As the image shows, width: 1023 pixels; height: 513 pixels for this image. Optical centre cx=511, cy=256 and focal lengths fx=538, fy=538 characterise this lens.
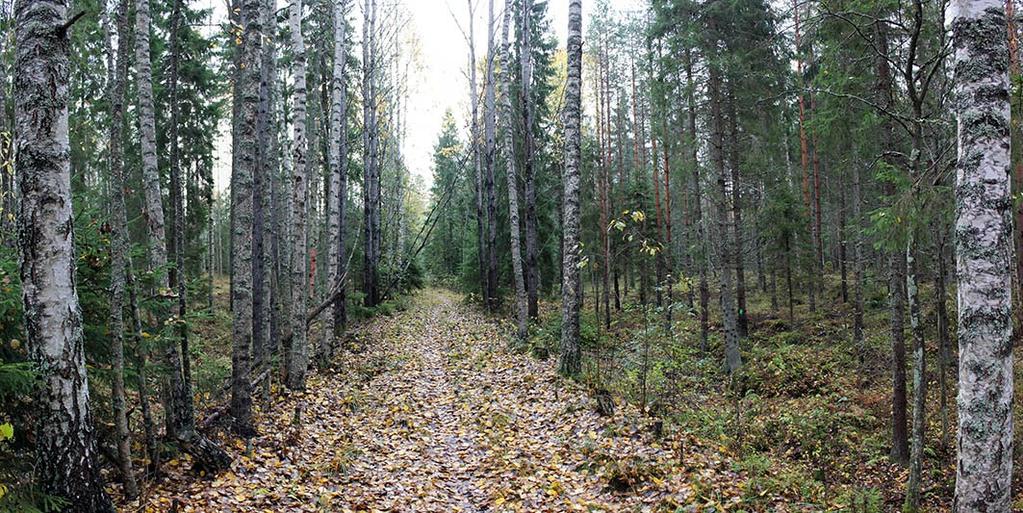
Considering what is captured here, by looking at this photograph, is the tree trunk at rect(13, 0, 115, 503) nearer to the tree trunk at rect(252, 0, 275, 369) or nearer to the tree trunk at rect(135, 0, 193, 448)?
the tree trunk at rect(135, 0, 193, 448)

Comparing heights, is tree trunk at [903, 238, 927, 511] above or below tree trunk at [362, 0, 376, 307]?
below

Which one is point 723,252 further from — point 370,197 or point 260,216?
point 370,197

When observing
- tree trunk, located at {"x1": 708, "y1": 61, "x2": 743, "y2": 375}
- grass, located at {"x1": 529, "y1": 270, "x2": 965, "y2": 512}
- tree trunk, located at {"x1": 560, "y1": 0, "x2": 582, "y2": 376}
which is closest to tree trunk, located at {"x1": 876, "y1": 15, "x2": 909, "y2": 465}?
grass, located at {"x1": 529, "y1": 270, "x2": 965, "y2": 512}

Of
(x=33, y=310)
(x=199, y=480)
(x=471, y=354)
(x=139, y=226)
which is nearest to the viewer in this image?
(x=33, y=310)

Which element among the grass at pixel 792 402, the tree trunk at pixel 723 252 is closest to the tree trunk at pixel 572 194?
the grass at pixel 792 402

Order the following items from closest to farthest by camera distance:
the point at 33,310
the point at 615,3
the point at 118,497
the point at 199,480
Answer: the point at 33,310 → the point at 118,497 → the point at 199,480 → the point at 615,3

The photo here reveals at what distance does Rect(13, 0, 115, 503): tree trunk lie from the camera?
355 centimetres

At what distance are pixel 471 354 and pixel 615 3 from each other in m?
21.4

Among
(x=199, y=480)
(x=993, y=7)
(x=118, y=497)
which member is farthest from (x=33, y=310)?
(x=993, y=7)

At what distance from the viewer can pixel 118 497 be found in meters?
4.77

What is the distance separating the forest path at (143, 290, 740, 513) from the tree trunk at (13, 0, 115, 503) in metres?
1.44

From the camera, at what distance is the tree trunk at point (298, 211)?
9891 mm

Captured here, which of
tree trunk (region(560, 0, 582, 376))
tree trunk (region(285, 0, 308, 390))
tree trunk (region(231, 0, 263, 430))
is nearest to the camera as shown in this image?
tree trunk (region(231, 0, 263, 430))

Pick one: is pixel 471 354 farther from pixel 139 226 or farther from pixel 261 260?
pixel 139 226
